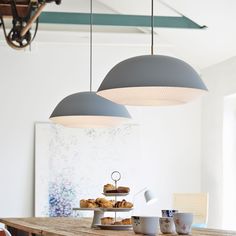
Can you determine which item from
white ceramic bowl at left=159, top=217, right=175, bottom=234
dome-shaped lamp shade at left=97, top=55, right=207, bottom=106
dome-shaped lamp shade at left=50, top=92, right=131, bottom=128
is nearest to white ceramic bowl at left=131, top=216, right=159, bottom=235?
white ceramic bowl at left=159, top=217, right=175, bottom=234

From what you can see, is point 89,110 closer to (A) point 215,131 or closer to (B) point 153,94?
(B) point 153,94

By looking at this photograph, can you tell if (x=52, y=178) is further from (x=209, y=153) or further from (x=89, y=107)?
(x=89, y=107)

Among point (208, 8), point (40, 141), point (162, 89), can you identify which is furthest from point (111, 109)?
point (40, 141)

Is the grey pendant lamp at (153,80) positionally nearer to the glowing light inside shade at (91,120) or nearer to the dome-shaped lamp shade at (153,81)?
the dome-shaped lamp shade at (153,81)

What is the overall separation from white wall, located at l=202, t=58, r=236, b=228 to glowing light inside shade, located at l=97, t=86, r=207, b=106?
322 centimetres

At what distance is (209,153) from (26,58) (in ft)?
8.01

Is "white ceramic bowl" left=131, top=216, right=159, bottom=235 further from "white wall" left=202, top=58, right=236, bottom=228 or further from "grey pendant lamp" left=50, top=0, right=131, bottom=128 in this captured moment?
"white wall" left=202, top=58, right=236, bottom=228

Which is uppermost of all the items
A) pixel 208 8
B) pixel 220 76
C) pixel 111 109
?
pixel 208 8

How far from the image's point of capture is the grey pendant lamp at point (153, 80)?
12.0 ft

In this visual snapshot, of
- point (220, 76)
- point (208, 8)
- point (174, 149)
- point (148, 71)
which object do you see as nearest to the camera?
point (148, 71)

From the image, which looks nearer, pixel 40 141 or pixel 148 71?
pixel 148 71

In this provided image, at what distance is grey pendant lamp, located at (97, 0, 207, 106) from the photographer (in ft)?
12.0

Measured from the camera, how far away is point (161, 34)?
779cm

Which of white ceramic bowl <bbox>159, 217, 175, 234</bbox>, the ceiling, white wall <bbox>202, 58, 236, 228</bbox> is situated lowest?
white ceramic bowl <bbox>159, 217, 175, 234</bbox>
